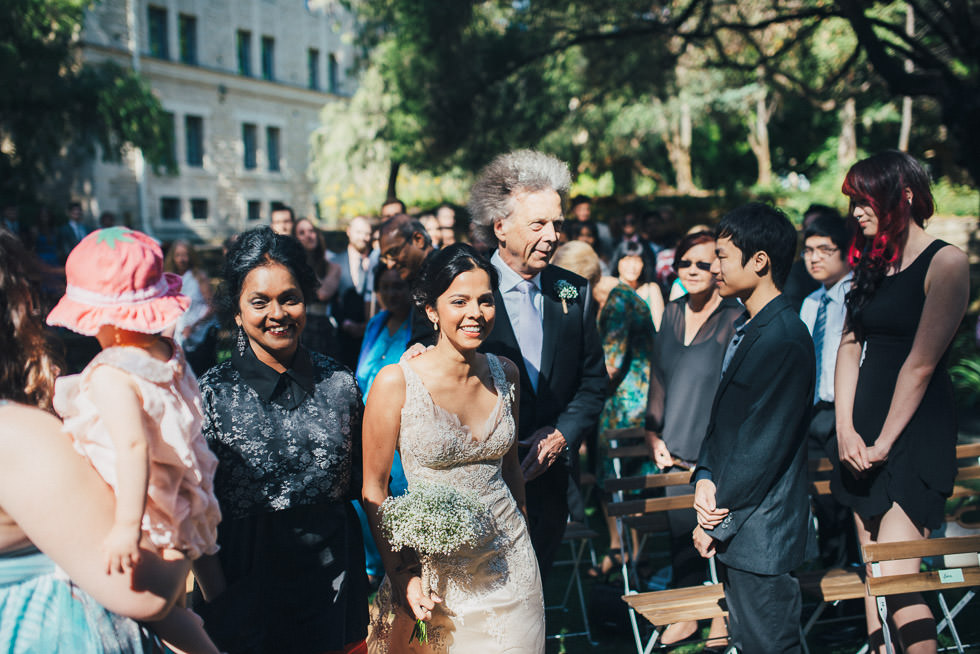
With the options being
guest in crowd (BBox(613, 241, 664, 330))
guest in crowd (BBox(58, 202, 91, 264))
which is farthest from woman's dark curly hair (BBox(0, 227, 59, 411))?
guest in crowd (BBox(58, 202, 91, 264))

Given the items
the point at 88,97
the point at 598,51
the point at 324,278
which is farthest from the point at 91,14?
the point at 324,278

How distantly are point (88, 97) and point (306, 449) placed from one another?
50.1 feet

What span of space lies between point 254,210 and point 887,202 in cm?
3677

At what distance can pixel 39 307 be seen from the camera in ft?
6.59

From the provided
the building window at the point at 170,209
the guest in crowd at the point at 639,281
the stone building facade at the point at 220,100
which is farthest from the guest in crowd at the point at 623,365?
the building window at the point at 170,209

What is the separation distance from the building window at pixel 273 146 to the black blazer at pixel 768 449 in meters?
37.8

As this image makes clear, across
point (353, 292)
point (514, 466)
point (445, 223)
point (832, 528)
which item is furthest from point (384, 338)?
point (445, 223)

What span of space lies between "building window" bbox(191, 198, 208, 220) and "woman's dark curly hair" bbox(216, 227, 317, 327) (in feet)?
110

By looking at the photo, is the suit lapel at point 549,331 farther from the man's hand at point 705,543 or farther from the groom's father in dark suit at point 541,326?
the man's hand at point 705,543

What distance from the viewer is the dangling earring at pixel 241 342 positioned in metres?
2.91

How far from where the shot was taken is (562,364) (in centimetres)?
373

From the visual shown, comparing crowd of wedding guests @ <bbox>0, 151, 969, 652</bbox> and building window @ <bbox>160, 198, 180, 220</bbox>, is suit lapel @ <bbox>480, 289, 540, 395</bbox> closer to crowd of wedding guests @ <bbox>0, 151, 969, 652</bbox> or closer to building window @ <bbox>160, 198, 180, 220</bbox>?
crowd of wedding guests @ <bbox>0, 151, 969, 652</bbox>

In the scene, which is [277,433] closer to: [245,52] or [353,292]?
[353,292]

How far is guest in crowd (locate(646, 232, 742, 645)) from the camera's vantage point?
437 cm
